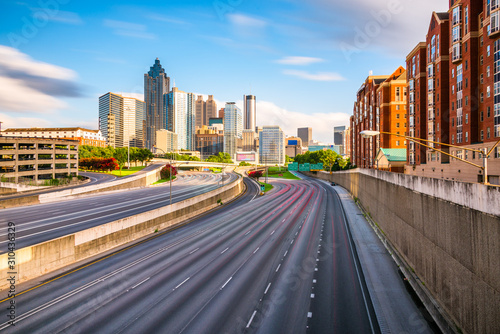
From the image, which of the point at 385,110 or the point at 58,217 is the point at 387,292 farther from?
the point at 385,110

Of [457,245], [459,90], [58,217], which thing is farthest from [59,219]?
[459,90]

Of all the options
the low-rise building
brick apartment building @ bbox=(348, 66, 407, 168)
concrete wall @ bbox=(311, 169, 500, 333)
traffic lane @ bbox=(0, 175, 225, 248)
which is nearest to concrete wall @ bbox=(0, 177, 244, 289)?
traffic lane @ bbox=(0, 175, 225, 248)

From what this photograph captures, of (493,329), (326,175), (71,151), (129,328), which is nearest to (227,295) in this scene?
(129,328)

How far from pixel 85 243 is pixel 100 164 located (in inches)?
3159

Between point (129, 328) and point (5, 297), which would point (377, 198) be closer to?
point (129, 328)

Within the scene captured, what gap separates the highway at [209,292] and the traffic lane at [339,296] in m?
0.06

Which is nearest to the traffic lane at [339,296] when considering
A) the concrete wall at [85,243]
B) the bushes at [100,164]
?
the concrete wall at [85,243]

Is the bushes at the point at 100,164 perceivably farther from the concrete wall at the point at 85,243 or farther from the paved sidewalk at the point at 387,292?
the paved sidewalk at the point at 387,292

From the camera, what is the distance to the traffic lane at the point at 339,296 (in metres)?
15.0

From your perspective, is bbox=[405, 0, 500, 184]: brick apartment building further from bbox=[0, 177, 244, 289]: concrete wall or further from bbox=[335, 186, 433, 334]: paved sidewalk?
bbox=[0, 177, 244, 289]: concrete wall

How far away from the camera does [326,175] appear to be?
127250 millimetres

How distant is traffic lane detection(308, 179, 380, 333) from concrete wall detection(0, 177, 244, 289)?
1858 cm

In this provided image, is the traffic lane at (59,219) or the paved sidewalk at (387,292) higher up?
the traffic lane at (59,219)

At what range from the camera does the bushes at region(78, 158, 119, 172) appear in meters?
93.9
